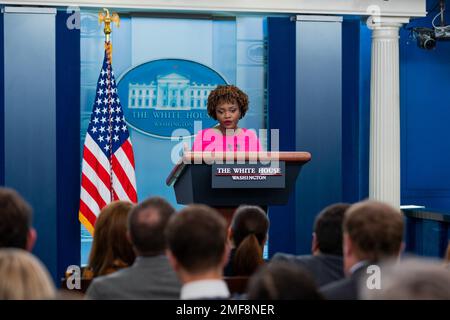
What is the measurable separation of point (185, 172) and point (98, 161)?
2459 millimetres

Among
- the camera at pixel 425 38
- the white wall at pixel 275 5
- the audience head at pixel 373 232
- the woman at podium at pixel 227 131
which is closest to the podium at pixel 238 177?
the woman at podium at pixel 227 131

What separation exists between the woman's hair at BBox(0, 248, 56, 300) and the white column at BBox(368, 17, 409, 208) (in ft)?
21.3

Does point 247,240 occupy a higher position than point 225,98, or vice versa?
point 225,98

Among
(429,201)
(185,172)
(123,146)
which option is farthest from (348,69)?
(185,172)

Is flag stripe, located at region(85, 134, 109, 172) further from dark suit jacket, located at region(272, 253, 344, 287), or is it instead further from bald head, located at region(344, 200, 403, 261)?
bald head, located at region(344, 200, 403, 261)

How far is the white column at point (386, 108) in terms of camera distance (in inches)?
308

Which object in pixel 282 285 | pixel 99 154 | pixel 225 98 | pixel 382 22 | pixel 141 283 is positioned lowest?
pixel 141 283

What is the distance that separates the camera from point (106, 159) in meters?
6.80

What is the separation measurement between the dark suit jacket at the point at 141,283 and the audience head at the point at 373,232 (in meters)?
0.61

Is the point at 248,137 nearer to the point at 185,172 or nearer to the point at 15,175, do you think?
the point at 185,172

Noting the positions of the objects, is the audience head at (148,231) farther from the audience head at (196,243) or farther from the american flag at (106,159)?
the american flag at (106,159)

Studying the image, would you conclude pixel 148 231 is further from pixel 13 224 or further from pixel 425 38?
pixel 425 38

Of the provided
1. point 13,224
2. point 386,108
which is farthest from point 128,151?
point 13,224

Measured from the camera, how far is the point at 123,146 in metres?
6.81
